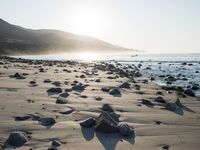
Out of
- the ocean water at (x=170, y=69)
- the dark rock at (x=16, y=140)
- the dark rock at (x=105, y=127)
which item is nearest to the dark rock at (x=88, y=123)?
the dark rock at (x=105, y=127)

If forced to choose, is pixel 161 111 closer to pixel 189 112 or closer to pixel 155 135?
pixel 189 112

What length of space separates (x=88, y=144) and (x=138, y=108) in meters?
4.27

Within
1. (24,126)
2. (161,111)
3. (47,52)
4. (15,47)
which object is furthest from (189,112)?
(47,52)

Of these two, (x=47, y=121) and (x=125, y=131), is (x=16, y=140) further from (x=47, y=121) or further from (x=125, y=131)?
(x=125, y=131)

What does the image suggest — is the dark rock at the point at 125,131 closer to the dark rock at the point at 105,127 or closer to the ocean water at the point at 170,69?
the dark rock at the point at 105,127

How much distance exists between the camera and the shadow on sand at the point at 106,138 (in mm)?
6502

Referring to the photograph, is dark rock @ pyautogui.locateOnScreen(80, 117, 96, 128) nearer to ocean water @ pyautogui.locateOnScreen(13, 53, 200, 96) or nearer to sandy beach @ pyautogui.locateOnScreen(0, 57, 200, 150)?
sandy beach @ pyautogui.locateOnScreen(0, 57, 200, 150)

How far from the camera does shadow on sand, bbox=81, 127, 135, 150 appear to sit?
21.3ft

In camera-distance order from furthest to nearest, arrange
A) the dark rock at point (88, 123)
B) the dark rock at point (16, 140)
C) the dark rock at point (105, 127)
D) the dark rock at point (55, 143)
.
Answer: the dark rock at point (88, 123) < the dark rock at point (105, 127) < the dark rock at point (55, 143) < the dark rock at point (16, 140)

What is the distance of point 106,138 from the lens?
6898 mm

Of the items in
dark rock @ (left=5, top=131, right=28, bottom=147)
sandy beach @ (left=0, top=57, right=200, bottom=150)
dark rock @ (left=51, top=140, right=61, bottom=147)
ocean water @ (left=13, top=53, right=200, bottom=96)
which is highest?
dark rock @ (left=5, top=131, right=28, bottom=147)

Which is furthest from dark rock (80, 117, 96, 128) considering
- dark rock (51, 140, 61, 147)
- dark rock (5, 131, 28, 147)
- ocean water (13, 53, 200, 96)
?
ocean water (13, 53, 200, 96)

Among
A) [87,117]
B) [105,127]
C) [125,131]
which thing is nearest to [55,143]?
[105,127]

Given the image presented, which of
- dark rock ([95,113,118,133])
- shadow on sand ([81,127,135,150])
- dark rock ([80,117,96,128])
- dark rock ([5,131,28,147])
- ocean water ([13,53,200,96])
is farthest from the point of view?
ocean water ([13,53,200,96])
